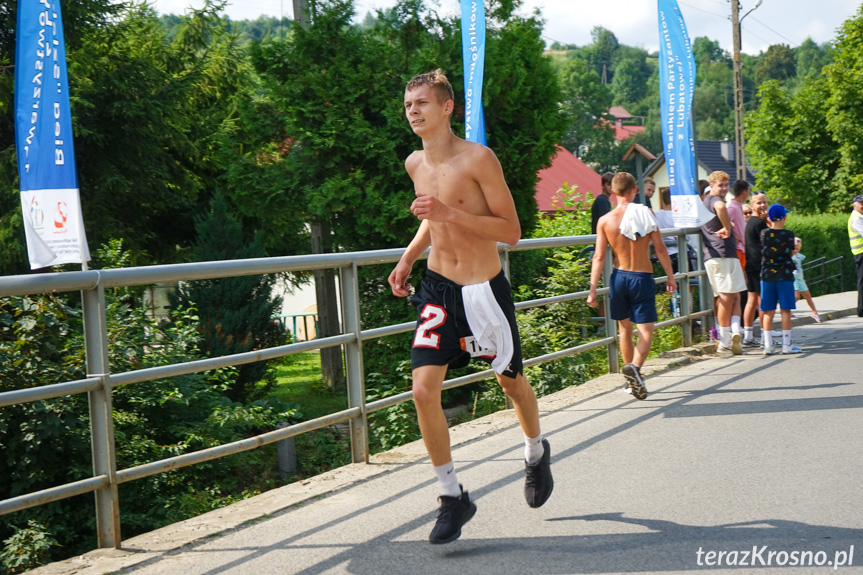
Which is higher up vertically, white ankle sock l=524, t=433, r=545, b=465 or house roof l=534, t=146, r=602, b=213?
house roof l=534, t=146, r=602, b=213

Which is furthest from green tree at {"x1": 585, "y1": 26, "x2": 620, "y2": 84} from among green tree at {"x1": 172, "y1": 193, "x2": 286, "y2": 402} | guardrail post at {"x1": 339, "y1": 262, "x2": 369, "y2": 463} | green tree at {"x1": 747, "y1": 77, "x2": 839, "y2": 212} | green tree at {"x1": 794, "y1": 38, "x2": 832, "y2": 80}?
guardrail post at {"x1": 339, "y1": 262, "x2": 369, "y2": 463}

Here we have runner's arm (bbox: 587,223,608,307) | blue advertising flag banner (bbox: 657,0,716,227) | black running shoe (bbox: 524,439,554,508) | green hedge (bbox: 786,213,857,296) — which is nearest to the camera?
black running shoe (bbox: 524,439,554,508)

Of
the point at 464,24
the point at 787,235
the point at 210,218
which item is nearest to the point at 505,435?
the point at 787,235

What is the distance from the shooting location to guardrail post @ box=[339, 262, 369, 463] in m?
5.90

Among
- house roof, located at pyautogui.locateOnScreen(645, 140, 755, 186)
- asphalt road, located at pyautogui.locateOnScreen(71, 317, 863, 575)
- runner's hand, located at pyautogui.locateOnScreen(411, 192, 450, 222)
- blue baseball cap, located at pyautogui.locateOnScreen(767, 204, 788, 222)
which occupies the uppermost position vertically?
house roof, located at pyautogui.locateOnScreen(645, 140, 755, 186)

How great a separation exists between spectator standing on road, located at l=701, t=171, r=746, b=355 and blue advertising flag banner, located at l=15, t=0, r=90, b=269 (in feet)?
21.8

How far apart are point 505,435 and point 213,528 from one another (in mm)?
2528

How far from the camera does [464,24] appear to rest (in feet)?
41.4

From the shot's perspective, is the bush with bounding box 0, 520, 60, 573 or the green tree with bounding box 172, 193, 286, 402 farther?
the green tree with bounding box 172, 193, 286, 402

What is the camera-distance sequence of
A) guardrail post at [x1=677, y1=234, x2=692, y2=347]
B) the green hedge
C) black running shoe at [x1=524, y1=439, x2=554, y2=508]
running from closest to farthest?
black running shoe at [x1=524, y1=439, x2=554, y2=508] < guardrail post at [x1=677, y1=234, x2=692, y2=347] < the green hedge

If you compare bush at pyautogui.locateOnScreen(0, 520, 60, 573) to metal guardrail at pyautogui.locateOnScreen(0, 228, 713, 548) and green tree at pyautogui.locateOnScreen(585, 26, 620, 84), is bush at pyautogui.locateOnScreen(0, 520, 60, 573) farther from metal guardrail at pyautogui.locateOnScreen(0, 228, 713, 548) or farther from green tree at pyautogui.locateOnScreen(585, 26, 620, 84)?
green tree at pyautogui.locateOnScreen(585, 26, 620, 84)

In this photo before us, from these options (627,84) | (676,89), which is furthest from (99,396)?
(627,84)

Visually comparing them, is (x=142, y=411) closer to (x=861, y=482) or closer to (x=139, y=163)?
(x=861, y=482)

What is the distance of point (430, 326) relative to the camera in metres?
4.38
